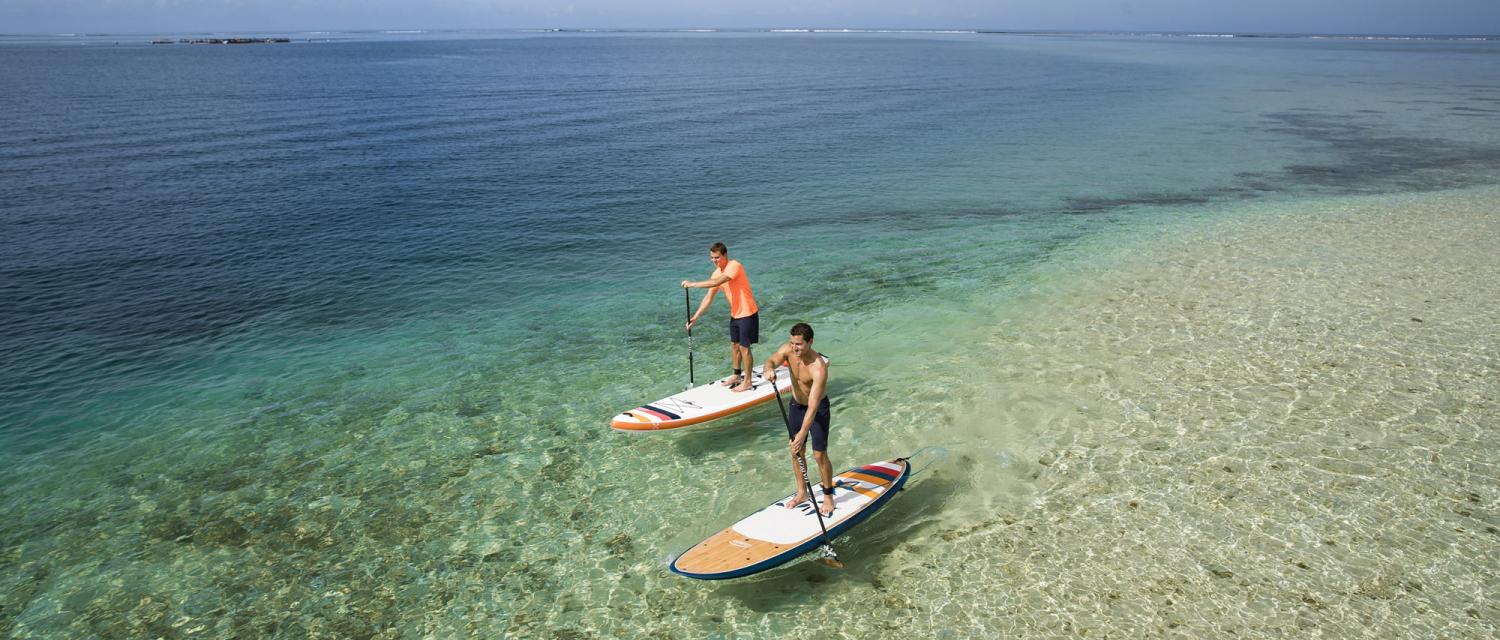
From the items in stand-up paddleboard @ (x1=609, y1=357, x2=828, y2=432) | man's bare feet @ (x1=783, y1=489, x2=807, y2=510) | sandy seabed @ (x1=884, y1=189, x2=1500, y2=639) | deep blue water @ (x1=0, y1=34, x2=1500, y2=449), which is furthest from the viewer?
deep blue water @ (x1=0, y1=34, x2=1500, y2=449)

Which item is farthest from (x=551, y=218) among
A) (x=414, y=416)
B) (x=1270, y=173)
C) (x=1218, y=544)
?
(x=1270, y=173)

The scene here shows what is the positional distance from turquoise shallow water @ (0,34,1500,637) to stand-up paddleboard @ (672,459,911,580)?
1.51ft

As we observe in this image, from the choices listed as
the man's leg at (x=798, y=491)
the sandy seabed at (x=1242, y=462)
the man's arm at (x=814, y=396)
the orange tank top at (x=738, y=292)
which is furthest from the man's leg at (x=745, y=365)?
the man's arm at (x=814, y=396)

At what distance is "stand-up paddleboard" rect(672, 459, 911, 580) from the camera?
9961 millimetres

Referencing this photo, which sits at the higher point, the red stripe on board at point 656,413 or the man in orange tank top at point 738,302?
the man in orange tank top at point 738,302

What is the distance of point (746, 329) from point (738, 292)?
70 centimetres

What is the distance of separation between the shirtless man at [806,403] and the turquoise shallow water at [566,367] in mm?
1031

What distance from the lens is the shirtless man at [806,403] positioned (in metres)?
9.94

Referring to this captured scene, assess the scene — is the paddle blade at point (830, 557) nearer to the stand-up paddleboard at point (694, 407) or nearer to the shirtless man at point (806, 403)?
the shirtless man at point (806, 403)

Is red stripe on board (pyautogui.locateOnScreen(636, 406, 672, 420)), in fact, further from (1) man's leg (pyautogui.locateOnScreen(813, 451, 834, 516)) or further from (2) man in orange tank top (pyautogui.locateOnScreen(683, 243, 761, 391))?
(1) man's leg (pyautogui.locateOnScreen(813, 451, 834, 516))

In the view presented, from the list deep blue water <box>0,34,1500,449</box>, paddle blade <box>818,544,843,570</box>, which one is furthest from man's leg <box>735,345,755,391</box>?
deep blue water <box>0,34,1500,449</box>

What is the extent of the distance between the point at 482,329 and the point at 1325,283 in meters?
21.9

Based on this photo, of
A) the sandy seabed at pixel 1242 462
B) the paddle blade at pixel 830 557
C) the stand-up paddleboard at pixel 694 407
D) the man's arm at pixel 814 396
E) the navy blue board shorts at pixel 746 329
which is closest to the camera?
the sandy seabed at pixel 1242 462

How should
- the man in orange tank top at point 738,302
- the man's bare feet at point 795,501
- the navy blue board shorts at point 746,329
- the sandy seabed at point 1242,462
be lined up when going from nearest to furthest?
the sandy seabed at point 1242,462 → the man's bare feet at point 795,501 → the man in orange tank top at point 738,302 → the navy blue board shorts at point 746,329
